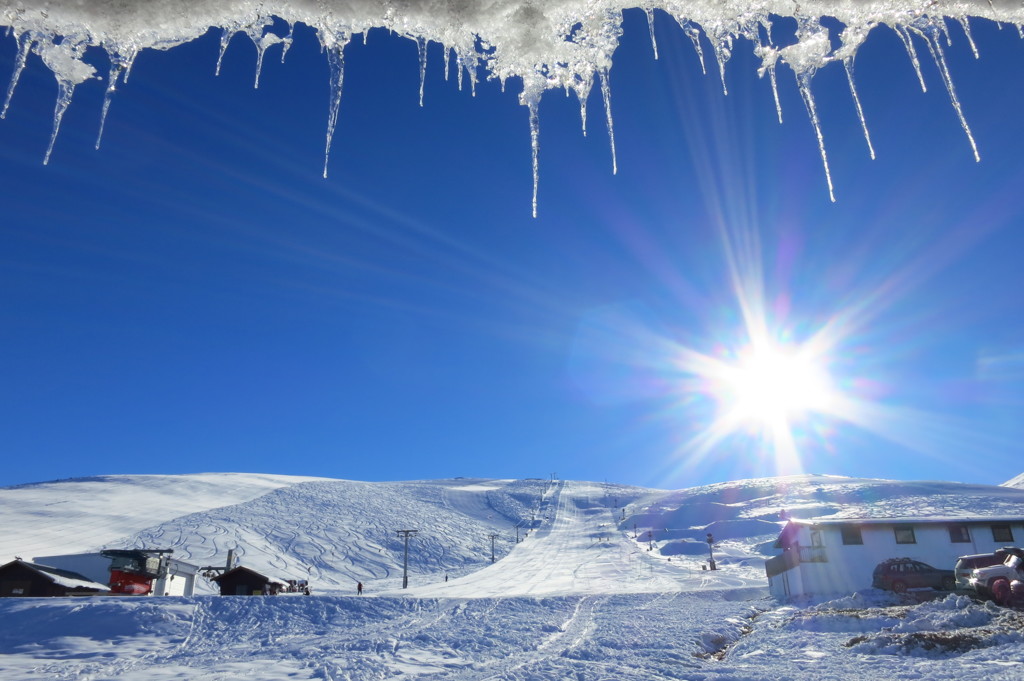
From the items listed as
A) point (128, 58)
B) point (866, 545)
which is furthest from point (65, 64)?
point (866, 545)

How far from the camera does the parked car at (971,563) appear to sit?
22938 mm

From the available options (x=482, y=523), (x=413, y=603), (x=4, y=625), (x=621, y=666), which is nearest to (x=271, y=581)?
(x=413, y=603)

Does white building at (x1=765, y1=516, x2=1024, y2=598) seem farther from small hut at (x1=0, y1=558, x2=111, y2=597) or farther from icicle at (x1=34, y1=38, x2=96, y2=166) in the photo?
small hut at (x1=0, y1=558, x2=111, y2=597)

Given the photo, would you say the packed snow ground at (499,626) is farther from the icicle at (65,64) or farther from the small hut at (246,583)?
the icicle at (65,64)

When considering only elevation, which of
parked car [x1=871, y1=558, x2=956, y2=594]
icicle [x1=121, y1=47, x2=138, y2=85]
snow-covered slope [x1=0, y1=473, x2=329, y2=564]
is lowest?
parked car [x1=871, y1=558, x2=956, y2=594]

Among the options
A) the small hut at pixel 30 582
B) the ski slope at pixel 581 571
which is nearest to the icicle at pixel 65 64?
the ski slope at pixel 581 571

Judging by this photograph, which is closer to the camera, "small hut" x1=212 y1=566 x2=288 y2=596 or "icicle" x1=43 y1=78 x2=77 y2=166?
"icicle" x1=43 y1=78 x2=77 y2=166

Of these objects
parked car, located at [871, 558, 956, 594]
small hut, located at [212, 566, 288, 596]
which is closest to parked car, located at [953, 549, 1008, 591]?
parked car, located at [871, 558, 956, 594]

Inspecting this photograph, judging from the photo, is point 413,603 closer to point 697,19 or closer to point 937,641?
point 937,641

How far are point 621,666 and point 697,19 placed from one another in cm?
1598

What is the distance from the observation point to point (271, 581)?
41469mm

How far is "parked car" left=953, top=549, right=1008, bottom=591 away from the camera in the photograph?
22.9 metres

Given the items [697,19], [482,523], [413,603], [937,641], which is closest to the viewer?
[697,19]

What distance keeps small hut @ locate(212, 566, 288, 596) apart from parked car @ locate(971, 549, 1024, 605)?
3937 centimetres
